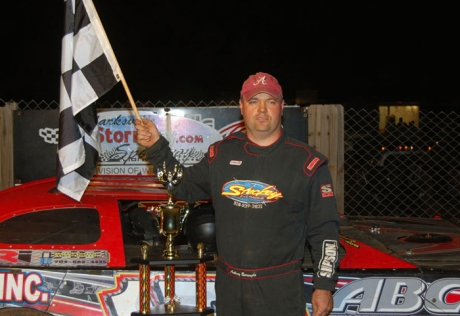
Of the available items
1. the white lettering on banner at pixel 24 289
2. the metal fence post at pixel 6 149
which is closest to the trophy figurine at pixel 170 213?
the white lettering on banner at pixel 24 289

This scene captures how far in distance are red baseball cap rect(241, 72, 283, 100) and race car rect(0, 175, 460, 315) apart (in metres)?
0.88

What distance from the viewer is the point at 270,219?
3.02 metres

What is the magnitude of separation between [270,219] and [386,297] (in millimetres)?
1040

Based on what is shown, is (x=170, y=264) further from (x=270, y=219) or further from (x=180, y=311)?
(x=270, y=219)

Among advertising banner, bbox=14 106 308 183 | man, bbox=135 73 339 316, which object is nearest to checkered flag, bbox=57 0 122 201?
man, bbox=135 73 339 316

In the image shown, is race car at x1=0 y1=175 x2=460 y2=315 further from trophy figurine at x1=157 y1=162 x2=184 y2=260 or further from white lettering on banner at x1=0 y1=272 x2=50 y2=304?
trophy figurine at x1=157 y1=162 x2=184 y2=260

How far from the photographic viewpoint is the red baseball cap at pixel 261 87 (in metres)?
3.09

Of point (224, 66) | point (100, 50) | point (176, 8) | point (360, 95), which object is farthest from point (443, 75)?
point (100, 50)

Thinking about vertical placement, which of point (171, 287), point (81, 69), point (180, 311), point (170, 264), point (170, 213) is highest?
point (81, 69)

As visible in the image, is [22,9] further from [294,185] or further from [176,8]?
[294,185]

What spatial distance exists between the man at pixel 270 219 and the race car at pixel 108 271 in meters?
0.55

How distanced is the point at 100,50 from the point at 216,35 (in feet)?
45.3

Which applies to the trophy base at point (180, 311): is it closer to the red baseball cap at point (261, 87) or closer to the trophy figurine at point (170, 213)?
the trophy figurine at point (170, 213)

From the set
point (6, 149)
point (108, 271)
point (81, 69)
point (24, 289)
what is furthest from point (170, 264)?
point (6, 149)
